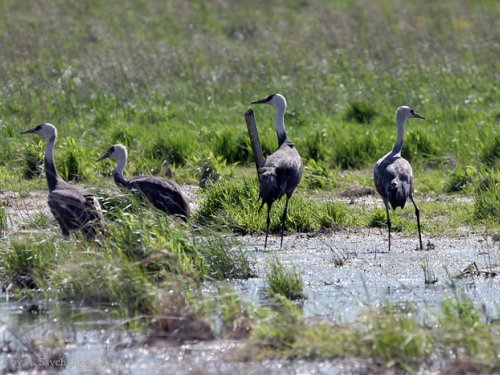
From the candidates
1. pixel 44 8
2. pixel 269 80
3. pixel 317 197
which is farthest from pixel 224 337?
pixel 44 8

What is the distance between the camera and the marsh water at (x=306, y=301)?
20.5ft

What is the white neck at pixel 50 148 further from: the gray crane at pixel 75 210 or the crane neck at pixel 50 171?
the gray crane at pixel 75 210

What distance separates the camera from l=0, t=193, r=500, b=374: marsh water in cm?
626

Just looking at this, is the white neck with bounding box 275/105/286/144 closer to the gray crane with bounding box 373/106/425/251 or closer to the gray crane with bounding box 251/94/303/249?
the gray crane with bounding box 251/94/303/249

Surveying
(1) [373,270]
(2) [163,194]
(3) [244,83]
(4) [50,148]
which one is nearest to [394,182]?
(1) [373,270]

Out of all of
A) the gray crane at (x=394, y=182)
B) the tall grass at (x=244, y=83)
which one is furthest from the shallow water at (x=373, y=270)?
the tall grass at (x=244, y=83)

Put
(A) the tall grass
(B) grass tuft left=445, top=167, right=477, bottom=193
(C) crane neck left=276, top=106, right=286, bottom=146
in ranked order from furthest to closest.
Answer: (A) the tall grass
(B) grass tuft left=445, top=167, right=477, bottom=193
(C) crane neck left=276, top=106, right=286, bottom=146

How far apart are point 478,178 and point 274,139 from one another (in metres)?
2.61

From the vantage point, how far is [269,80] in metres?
16.1

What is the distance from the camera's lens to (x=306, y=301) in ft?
25.0

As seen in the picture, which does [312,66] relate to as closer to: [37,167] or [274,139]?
[274,139]

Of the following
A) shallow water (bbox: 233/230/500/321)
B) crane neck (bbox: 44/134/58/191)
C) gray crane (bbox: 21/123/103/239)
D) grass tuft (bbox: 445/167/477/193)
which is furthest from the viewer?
grass tuft (bbox: 445/167/477/193)

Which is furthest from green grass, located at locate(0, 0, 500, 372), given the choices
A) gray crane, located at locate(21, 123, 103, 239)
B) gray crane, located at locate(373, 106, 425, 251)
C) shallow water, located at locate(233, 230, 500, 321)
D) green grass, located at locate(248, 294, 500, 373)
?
gray crane, located at locate(373, 106, 425, 251)

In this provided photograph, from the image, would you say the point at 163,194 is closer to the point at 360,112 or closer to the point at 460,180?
the point at 460,180
